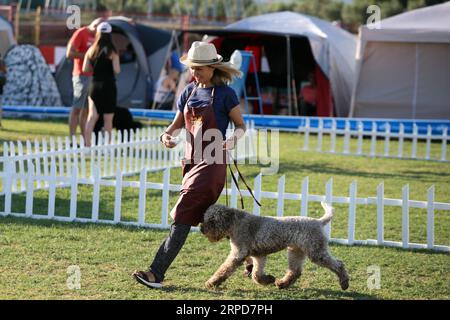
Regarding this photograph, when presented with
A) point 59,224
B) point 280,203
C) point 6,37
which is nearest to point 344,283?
point 280,203

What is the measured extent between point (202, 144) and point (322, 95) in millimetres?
13052

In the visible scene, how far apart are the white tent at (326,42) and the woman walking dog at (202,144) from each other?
12.1 metres

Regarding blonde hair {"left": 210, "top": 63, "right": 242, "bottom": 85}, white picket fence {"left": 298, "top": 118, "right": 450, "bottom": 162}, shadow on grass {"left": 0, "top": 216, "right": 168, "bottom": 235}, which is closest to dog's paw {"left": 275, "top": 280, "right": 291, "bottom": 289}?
blonde hair {"left": 210, "top": 63, "right": 242, "bottom": 85}

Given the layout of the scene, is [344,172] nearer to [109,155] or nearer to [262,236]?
[109,155]

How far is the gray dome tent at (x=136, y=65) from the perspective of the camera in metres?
18.4

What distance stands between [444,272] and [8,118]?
12674 mm

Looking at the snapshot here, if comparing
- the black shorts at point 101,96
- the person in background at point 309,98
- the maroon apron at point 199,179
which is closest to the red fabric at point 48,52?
the person in background at point 309,98

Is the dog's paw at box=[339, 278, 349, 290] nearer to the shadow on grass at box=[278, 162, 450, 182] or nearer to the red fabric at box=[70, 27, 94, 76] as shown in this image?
the shadow on grass at box=[278, 162, 450, 182]

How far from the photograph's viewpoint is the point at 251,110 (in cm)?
1842

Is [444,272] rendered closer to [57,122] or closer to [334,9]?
[57,122]

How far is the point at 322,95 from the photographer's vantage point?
58.8 ft

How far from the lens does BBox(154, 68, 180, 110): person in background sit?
58.6ft

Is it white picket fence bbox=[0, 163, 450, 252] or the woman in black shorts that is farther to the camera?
the woman in black shorts

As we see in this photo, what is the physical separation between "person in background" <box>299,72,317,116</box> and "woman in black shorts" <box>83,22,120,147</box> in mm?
8259
